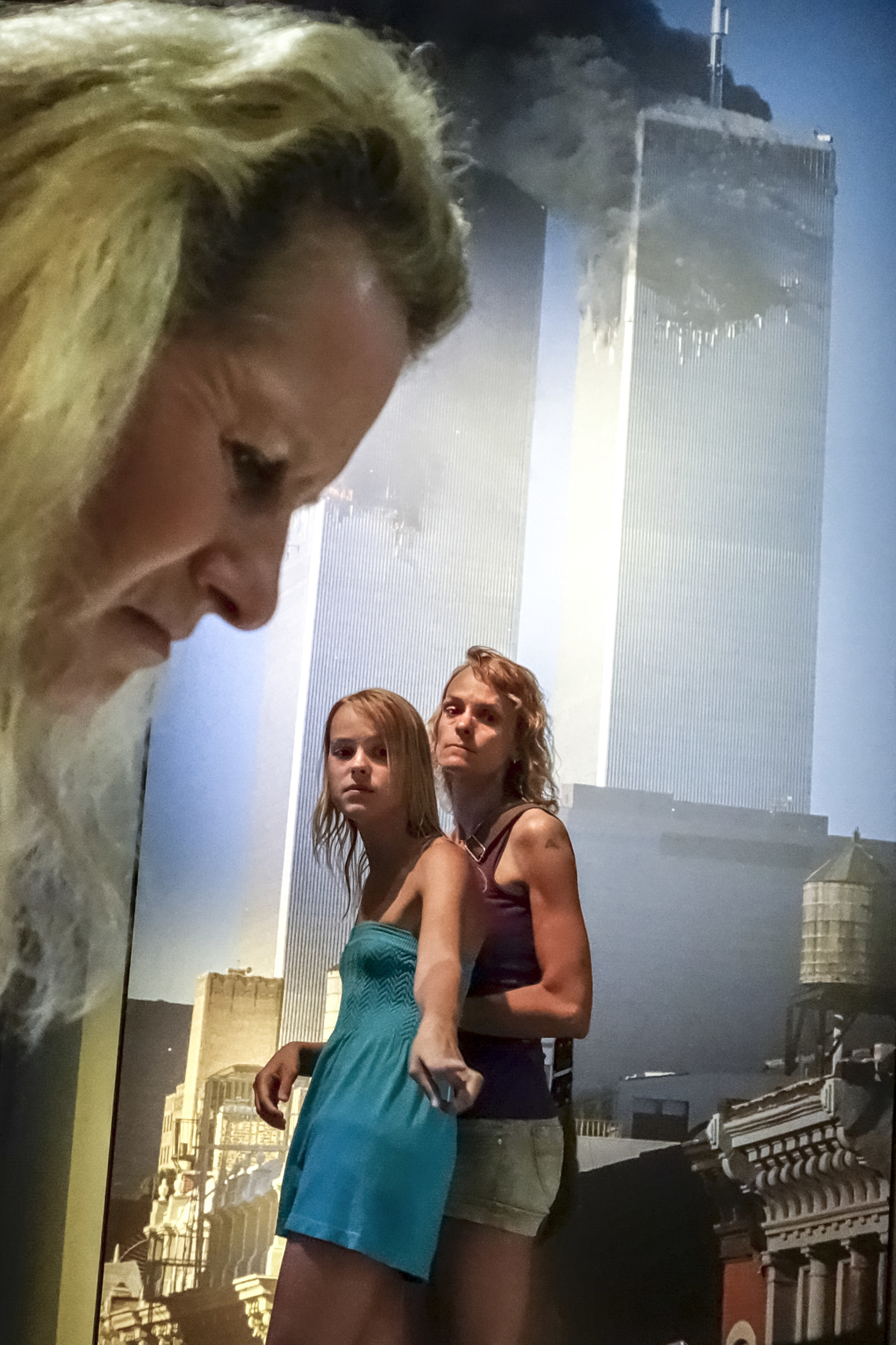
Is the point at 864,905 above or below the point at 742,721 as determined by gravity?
below

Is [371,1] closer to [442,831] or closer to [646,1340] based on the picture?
[442,831]

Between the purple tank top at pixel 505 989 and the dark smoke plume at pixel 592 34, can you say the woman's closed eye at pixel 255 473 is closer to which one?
the purple tank top at pixel 505 989

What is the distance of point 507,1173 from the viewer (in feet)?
6.25

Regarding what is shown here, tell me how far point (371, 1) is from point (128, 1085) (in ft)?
5.55

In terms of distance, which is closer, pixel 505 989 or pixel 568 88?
pixel 505 989

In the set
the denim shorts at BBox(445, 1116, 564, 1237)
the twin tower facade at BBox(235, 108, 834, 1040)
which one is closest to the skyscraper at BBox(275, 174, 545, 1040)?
the twin tower facade at BBox(235, 108, 834, 1040)

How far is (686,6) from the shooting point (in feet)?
7.65

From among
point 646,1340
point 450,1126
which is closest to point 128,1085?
point 450,1126

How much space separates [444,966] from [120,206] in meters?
1.03

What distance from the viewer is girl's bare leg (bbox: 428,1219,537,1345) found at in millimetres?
1869

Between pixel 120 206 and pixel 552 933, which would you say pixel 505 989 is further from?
pixel 120 206

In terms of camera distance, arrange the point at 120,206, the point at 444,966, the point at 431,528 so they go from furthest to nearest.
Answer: the point at 431,528 → the point at 444,966 → the point at 120,206

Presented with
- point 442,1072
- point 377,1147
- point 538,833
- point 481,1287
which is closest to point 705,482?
point 538,833

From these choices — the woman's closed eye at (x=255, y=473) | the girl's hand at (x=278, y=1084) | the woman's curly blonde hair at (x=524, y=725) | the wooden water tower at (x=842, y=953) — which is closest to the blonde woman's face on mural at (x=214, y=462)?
the woman's closed eye at (x=255, y=473)
